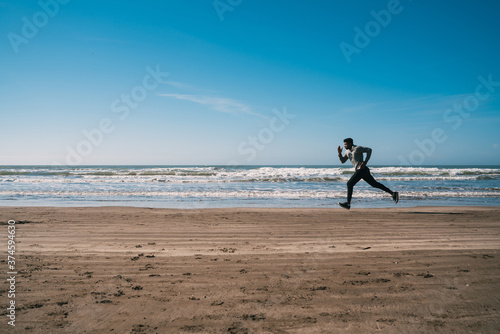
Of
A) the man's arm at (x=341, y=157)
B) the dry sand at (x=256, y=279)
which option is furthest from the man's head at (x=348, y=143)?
the dry sand at (x=256, y=279)

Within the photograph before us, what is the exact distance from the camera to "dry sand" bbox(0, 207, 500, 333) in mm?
2771

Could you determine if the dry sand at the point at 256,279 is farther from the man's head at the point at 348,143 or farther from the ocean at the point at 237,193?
the ocean at the point at 237,193

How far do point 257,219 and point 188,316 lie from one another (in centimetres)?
586

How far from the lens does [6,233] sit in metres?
6.57

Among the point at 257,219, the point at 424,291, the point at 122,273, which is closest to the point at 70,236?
the point at 122,273

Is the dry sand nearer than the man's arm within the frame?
Yes

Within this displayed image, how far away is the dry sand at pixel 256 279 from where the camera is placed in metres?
2.77

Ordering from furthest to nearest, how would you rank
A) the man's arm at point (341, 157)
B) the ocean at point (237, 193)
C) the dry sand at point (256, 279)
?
the ocean at point (237, 193)
the man's arm at point (341, 157)
the dry sand at point (256, 279)

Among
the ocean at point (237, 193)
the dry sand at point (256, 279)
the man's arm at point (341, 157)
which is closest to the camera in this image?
the dry sand at point (256, 279)

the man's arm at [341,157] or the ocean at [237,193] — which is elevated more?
the man's arm at [341,157]

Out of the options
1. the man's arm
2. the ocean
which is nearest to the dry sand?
the man's arm

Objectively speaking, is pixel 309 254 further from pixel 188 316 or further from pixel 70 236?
pixel 70 236

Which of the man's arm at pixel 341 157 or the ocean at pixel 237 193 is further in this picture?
the ocean at pixel 237 193

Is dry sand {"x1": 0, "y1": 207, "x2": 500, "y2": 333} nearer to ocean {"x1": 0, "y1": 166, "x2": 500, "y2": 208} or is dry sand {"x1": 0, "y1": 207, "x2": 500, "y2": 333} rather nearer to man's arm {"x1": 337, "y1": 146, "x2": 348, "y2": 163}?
man's arm {"x1": 337, "y1": 146, "x2": 348, "y2": 163}
